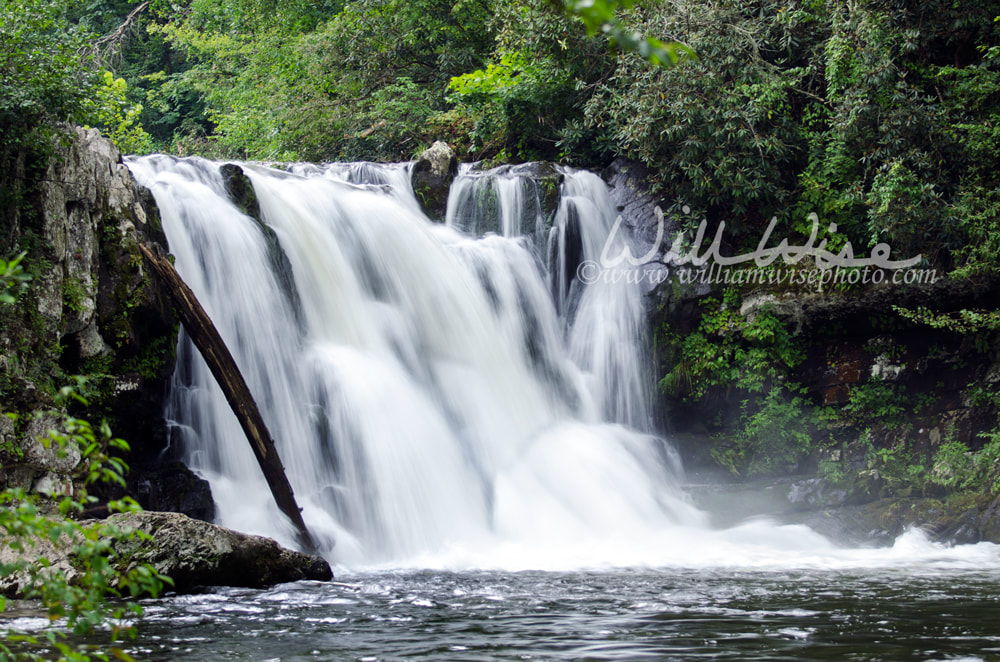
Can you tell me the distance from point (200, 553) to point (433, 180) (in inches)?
367

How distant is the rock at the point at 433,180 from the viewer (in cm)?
1451

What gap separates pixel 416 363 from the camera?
1163 centimetres

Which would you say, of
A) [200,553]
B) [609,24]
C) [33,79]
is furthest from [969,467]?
[33,79]

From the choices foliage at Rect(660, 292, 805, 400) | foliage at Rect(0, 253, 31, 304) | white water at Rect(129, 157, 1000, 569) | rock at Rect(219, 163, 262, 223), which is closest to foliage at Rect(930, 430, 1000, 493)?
white water at Rect(129, 157, 1000, 569)

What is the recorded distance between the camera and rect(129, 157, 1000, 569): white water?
948cm

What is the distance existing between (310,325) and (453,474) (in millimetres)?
2754

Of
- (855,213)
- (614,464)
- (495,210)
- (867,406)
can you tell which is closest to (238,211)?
(495,210)

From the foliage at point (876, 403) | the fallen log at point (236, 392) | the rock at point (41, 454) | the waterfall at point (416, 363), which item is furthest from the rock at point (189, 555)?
the foliage at point (876, 403)

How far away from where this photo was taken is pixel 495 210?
47.4 feet

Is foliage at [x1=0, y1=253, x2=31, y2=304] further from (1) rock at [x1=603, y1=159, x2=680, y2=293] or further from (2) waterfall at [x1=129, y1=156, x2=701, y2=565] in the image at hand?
(1) rock at [x1=603, y1=159, x2=680, y2=293]

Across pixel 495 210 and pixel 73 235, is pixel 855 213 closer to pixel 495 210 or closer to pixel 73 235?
pixel 495 210

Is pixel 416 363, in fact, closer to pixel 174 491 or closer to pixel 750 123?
pixel 174 491

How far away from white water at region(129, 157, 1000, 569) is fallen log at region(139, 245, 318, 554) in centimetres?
31

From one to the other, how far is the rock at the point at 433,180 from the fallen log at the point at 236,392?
20.9 ft
